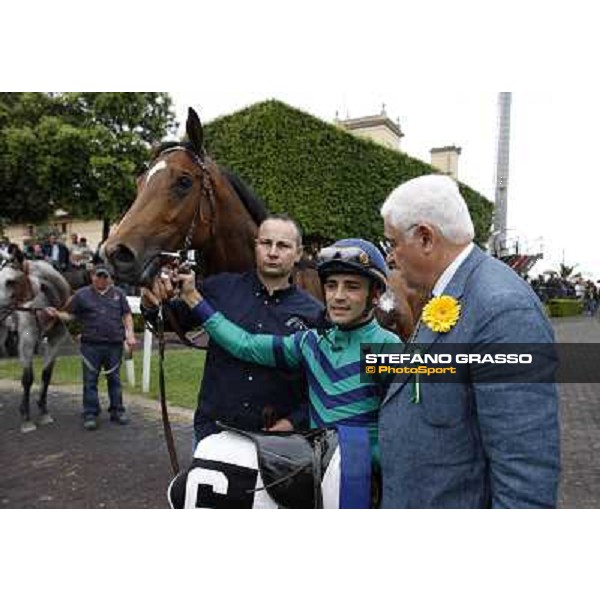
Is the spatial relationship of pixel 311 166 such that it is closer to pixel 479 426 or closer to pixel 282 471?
pixel 282 471

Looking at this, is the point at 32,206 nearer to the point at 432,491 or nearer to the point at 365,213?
the point at 365,213

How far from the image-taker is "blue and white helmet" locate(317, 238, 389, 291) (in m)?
1.37

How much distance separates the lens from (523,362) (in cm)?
93

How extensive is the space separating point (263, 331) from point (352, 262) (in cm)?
43

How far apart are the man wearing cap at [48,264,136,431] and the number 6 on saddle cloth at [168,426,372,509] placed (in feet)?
12.5

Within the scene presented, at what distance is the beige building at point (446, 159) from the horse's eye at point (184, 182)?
129 centimetres

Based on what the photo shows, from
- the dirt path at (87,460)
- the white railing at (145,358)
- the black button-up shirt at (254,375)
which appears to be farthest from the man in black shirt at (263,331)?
the white railing at (145,358)

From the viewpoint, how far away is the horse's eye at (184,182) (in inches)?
74.5

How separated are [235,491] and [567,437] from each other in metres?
3.62

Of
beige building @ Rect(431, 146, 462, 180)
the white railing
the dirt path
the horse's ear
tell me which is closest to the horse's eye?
the horse's ear

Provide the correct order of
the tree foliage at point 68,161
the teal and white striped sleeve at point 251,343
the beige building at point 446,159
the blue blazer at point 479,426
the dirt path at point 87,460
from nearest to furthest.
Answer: the blue blazer at point 479,426 → the teal and white striped sleeve at point 251,343 → the beige building at point 446,159 → the tree foliage at point 68,161 → the dirt path at point 87,460

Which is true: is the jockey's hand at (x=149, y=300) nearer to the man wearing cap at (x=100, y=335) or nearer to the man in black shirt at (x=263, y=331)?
the man in black shirt at (x=263, y=331)

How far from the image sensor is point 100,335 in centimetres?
500
